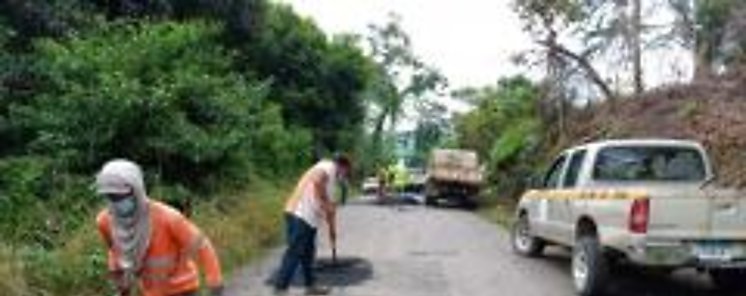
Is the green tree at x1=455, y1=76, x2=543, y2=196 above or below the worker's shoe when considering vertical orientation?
above

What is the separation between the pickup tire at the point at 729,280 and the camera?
13906 mm

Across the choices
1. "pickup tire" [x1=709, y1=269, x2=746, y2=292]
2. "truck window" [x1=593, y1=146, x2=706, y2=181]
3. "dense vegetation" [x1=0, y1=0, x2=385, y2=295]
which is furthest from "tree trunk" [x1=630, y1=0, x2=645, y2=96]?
"pickup tire" [x1=709, y1=269, x2=746, y2=292]

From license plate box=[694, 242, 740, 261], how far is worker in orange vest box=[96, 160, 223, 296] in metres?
7.13

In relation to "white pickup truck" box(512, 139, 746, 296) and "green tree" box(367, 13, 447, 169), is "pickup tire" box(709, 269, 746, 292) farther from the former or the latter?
"green tree" box(367, 13, 447, 169)

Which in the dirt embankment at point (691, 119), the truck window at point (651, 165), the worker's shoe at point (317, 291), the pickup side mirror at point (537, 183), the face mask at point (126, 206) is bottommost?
the worker's shoe at point (317, 291)

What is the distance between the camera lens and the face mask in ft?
20.2

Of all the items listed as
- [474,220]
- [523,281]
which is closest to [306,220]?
[523,281]

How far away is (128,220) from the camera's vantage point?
6.27 m

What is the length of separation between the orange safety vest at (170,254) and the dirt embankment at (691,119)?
7.78 metres

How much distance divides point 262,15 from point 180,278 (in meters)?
26.0

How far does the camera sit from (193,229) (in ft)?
21.2

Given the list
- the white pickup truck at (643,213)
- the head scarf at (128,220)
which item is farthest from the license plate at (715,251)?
the head scarf at (128,220)

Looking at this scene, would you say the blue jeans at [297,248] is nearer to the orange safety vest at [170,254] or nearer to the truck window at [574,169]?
the truck window at [574,169]

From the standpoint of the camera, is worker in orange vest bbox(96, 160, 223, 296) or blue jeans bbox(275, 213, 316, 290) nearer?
worker in orange vest bbox(96, 160, 223, 296)
